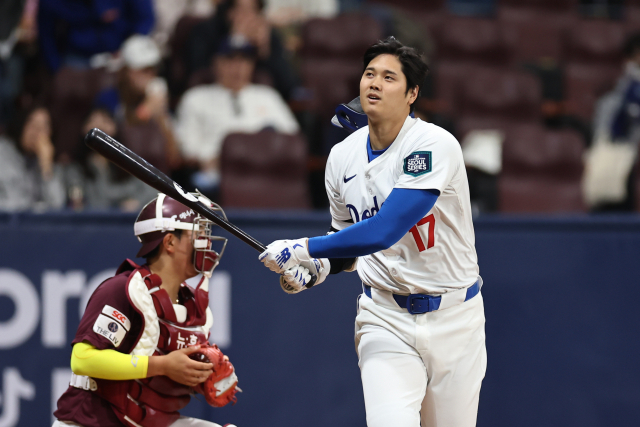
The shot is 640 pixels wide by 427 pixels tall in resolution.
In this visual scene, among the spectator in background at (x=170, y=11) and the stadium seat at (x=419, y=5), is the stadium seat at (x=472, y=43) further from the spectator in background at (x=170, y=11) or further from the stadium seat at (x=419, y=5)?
the spectator in background at (x=170, y=11)

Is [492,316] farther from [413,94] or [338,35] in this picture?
[338,35]

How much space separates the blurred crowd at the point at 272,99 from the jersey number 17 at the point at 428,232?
2846mm

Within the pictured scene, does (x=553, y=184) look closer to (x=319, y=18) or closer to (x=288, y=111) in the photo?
(x=288, y=111)

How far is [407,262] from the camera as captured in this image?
10.1 ft

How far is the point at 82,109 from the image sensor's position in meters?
6.94

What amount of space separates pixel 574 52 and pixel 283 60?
3.41 m

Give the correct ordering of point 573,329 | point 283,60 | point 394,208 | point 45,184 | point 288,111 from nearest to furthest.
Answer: point 394,208 < point 573,329 < point 45,184 < point 288,111 < point 283,60

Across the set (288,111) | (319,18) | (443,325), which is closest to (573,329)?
(443,325)

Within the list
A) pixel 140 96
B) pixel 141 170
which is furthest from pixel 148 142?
pixel 141 170

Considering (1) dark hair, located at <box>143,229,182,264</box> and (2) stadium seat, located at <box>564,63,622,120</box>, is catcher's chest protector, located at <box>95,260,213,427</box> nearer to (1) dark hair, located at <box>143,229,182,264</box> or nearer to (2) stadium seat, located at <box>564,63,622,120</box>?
(1) dark hair, located at <box>143,229,182,264</box>

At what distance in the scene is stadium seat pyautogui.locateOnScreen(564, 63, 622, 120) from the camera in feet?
26.6

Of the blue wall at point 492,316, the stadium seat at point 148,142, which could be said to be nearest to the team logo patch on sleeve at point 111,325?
the blue wall at point 492,316

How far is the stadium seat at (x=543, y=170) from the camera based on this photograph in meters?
6.13

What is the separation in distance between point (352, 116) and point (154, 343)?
127cm
